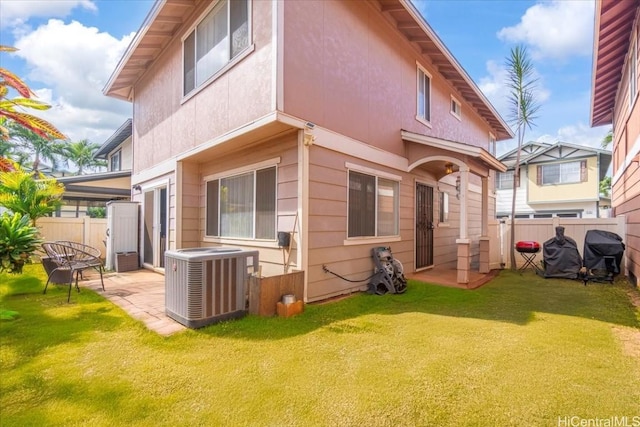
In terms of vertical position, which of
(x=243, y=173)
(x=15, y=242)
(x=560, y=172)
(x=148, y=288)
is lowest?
(x=148, y=288)

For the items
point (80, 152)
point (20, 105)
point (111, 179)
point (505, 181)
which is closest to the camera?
point (20, 105)

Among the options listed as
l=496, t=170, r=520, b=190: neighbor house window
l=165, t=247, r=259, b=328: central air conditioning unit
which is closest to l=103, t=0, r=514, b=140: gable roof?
l=165, t=247, r=259, b=328: central air conditioning unit

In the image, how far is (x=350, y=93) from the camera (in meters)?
5.63

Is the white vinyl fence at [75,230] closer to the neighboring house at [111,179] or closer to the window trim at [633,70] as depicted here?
the neighboring house at [111,179]

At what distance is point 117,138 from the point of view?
15.0 metres

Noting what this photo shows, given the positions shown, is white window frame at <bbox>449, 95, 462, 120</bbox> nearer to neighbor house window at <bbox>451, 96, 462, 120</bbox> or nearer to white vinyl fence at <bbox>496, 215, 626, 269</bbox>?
neighbor house window at <bbox>451, 96, 462, 120</bbox>

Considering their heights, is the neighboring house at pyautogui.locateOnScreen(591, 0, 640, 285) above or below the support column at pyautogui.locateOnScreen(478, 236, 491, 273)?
above

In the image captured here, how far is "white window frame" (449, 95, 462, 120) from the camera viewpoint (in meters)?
9.52

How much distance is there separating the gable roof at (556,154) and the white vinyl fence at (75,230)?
18.4 m

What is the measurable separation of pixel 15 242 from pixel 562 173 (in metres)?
22.2

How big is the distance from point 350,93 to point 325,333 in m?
4.15

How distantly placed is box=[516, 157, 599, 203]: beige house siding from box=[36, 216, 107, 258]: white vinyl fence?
20979mm

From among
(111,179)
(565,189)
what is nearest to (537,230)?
(565,189)

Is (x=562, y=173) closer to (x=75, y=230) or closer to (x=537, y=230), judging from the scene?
(x=537, y=230)
